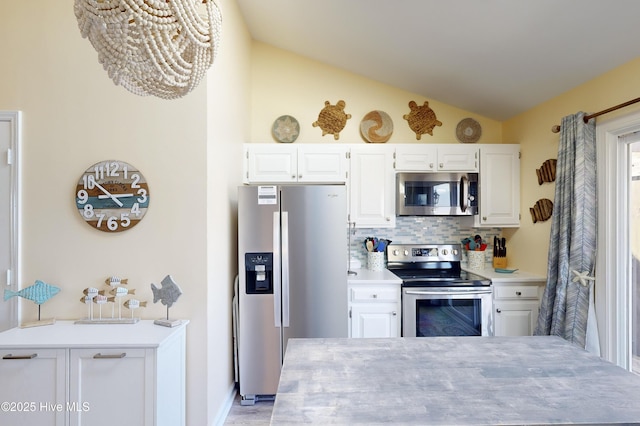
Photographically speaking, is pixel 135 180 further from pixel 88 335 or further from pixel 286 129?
pixel 286 129

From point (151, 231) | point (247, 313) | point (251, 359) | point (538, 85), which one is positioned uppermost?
point (538, 85)

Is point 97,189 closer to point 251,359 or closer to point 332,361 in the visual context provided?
point 251,359

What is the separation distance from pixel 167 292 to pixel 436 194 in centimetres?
241

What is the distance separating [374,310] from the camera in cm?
285

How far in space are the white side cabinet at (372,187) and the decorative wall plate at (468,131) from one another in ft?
3.01

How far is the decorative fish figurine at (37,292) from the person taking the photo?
6.23 feet

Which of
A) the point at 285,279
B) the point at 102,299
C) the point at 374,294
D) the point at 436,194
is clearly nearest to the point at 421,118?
the point at 436,194

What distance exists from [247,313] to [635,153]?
2904 mm

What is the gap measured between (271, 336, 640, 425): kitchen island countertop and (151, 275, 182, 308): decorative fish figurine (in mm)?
971

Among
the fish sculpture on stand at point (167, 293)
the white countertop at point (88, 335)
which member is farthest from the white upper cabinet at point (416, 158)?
the white countertop at point (88, 335)

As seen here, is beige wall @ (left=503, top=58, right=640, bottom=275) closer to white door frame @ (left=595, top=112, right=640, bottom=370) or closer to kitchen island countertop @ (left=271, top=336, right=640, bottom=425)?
white door frame @ (left=595, top=112, right=640, bottom=370)

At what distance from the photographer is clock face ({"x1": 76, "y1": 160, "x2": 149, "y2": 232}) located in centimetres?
202

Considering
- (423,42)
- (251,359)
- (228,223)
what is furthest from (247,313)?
(423,42)

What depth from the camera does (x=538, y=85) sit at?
2631 mm
